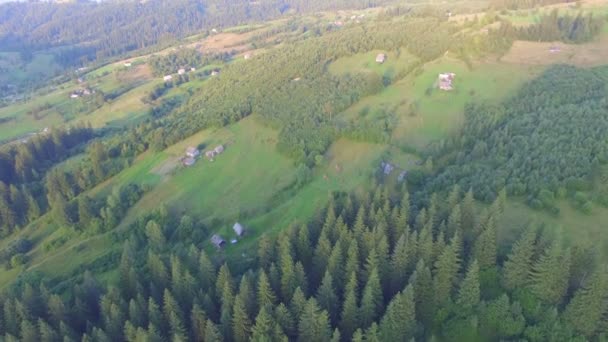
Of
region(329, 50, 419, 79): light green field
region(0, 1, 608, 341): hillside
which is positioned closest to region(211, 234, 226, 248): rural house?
region(0, 1, 608, 341): hillside

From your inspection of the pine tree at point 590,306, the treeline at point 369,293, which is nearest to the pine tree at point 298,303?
the treeline at point 369,293

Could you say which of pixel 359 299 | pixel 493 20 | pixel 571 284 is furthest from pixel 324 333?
pixel 493 20

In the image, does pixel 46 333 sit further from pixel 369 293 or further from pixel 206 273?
pixel 369 293

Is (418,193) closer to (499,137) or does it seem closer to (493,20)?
(499,137)

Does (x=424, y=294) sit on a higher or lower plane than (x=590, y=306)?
lower

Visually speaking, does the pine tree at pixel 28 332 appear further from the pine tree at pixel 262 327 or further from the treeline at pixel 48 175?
the treeline at pixel 48 175

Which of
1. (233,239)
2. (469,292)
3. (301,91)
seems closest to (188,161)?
(233,239)

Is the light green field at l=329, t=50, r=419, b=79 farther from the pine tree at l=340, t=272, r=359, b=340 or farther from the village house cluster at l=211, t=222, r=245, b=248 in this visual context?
the pine tree at l=340, t=272, r=359, b=340

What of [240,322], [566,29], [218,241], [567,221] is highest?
[566,29]
